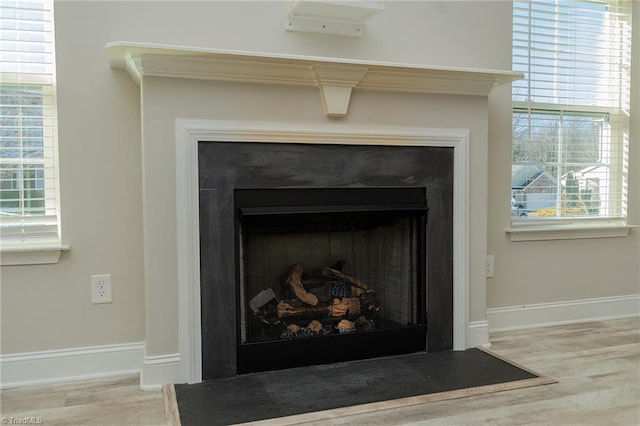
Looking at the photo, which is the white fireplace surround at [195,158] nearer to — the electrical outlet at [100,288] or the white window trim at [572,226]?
the electrical outlet at [100,288]

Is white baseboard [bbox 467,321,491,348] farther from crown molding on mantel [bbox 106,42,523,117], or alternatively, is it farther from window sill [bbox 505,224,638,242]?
crown molding on mantel [bbox 106,42,523,117]

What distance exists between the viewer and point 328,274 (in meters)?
2.60

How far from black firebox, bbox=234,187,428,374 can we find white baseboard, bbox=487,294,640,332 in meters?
0.73

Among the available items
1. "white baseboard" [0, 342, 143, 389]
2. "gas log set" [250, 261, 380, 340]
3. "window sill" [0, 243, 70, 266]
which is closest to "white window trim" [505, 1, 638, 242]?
"gas log set" [250, 261, 380, 340]

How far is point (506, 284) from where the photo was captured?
122 inches

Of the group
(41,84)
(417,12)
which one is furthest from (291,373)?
(417,12)

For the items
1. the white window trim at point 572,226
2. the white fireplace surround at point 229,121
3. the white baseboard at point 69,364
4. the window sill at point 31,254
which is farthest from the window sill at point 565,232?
the window sill at point 31,254

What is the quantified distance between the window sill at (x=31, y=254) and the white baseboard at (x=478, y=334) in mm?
1981

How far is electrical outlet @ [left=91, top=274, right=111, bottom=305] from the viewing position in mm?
2400

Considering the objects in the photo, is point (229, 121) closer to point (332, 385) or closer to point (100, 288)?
point (100, 288)

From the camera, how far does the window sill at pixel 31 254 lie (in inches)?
89.0

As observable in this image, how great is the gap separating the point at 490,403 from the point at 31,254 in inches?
78.2

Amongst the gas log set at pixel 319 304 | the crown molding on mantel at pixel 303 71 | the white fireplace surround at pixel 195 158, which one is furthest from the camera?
the gas log set at pixel 319 304

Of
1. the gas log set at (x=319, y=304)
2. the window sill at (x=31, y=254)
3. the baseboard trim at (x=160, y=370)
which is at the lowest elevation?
the baseboard trim at (x=160, y=370)
